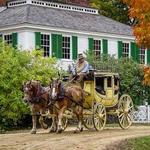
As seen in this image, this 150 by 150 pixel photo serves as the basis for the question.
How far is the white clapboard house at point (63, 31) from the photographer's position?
128 feet

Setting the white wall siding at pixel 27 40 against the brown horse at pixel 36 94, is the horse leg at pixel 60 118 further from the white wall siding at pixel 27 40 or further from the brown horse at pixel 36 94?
the white wall siding at pixel 27 40

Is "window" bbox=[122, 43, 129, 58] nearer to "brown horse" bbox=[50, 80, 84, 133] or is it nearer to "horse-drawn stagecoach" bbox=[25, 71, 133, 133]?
"horse-drawn stagecoach" bbox=[25, 71, 133, 133]

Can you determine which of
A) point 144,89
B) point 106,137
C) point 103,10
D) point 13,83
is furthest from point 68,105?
point 103,10

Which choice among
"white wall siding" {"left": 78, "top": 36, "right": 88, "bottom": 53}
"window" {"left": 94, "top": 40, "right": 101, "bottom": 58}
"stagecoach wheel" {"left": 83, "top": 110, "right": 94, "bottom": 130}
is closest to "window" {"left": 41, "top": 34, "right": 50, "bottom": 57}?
"white wall siding" {"left": 78, "top": 36, "right": 88, "bottom": 53}

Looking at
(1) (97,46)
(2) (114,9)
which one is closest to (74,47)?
(1) (97,46)

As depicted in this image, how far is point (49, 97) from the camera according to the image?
22391 millimetres

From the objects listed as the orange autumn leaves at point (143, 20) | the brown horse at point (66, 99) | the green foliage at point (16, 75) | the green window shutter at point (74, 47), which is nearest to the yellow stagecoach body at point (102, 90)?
the brown horse at point (66, 99)

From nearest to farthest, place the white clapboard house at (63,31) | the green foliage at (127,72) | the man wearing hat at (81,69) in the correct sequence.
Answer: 1. the man wearing hat at (81,69)
2. the green foliage at (127,72)
3. the white clapboard house at (63,31)

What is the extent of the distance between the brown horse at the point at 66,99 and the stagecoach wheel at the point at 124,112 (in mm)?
2522

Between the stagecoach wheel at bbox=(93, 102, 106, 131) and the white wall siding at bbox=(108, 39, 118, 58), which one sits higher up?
the white wall siding at bbox=(108, 39, 118, 58)

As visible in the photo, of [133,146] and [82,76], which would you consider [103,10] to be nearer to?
[82,76]

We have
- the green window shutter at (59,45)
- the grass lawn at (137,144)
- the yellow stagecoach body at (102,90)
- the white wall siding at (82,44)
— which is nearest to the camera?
the grass lawn at (137,144)

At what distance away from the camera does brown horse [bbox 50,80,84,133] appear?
22078 millimetres

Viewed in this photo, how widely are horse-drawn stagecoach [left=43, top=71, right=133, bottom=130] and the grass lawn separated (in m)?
2.86
